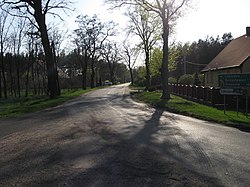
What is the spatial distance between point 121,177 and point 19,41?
47190 mm

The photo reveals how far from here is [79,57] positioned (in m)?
69.1

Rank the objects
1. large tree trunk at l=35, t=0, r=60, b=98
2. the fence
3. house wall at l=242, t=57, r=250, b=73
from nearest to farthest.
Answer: the fence → house wall at l=242, t=57, r=250, b=73 → large tree trunk at l=35, t=0, r=60, b=98

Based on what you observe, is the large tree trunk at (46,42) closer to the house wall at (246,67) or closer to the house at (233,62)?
the house at (233,62)

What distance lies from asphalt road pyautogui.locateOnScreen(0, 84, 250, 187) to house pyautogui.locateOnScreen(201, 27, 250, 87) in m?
21.3

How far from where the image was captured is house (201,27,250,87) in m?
30.9

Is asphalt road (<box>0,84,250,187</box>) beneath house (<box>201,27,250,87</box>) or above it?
beneath

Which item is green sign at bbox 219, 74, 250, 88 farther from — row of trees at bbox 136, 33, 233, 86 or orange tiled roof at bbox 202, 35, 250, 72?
row of trees at bbox 136, 33, 233, 86

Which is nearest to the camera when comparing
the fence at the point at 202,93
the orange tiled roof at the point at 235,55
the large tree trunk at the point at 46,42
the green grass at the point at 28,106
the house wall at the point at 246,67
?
the green grass at the point at 28,106

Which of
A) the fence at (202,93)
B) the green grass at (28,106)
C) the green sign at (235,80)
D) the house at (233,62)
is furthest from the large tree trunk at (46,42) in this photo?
the green sign at (235,80)

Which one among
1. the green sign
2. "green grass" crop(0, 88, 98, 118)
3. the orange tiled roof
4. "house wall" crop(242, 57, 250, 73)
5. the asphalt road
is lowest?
"green grass" crop(0, 88, 98, 118)

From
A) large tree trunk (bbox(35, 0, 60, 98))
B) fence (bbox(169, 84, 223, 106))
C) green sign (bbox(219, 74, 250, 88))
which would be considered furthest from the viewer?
large tree trunk (bbox(35, 0, 60, 98))

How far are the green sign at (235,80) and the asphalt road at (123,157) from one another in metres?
6.44

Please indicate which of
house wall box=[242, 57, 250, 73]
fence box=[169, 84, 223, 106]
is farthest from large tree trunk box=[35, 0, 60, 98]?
house wall box=[242, 57, 250, 73]

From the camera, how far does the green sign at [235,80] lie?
Answer: 1700 centimetres
